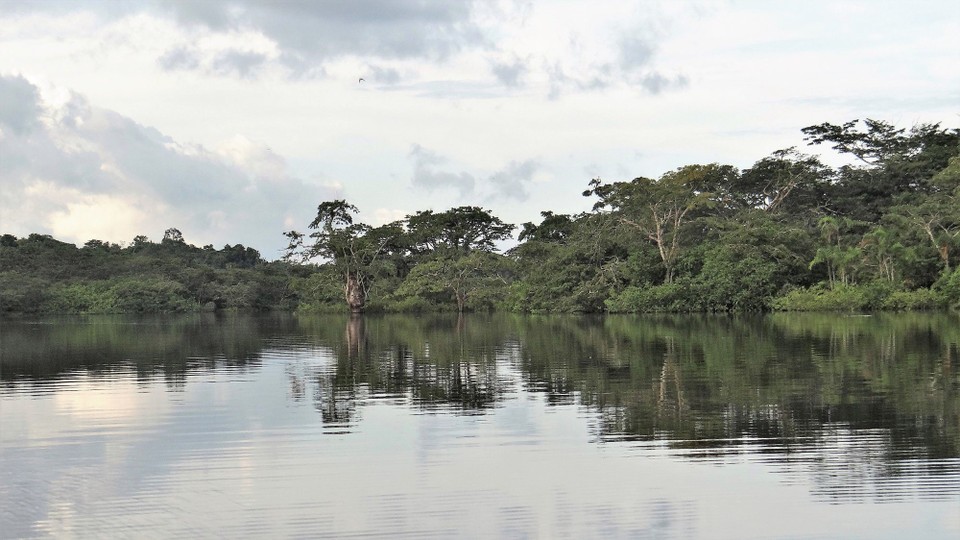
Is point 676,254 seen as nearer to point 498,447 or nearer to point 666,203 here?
point 666,203

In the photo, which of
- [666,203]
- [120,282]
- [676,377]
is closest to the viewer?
[676,377]

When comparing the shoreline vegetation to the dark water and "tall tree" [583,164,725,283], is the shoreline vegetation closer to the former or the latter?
"tall tree" [583,164,725,283]

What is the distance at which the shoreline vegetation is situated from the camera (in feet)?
136

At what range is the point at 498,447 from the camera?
10.1 metres

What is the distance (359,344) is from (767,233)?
77.3 feet

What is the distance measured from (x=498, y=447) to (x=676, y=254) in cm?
3871

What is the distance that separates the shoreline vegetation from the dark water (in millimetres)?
22354

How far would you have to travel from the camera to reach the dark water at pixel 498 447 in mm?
7230

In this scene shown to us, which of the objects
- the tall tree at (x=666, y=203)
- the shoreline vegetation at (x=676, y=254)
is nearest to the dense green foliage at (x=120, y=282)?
the shoreline vegetation at (x=676, y=254)

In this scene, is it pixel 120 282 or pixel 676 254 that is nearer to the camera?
pixel 676 254

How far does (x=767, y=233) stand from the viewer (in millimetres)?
44938

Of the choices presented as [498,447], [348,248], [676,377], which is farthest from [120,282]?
[498,447]

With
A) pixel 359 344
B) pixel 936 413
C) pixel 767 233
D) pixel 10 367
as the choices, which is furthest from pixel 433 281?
pixel 936 413

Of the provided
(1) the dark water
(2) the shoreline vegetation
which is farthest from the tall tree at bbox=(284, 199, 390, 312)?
(1) the dark water
